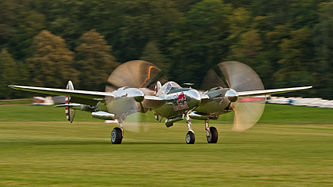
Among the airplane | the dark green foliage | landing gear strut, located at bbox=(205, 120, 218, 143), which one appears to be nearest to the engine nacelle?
the airplane

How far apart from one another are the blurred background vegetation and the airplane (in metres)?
64.8

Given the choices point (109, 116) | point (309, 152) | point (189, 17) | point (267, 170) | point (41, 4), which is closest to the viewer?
point (267, 170)

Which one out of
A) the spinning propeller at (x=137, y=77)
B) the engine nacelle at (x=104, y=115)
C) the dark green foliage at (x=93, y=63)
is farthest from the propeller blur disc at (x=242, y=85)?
the dark green foliage at (x=93, y=63)

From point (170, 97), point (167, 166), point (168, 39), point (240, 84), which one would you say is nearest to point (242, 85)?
point (240, 84)

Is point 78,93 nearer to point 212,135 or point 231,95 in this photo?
point 212,135

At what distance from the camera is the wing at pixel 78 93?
3059 cm

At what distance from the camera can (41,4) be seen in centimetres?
15162

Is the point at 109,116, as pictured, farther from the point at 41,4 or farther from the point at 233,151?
the point at 41,4

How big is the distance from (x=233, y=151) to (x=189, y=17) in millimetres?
108964

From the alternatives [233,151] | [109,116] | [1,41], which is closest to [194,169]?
[233,151]

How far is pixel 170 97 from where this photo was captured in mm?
31188

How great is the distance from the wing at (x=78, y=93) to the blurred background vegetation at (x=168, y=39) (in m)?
67.0

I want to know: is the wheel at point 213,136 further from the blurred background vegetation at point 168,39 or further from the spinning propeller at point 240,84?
the blurred background vegetation at point 168,39

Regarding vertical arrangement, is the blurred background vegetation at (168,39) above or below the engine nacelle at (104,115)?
above
